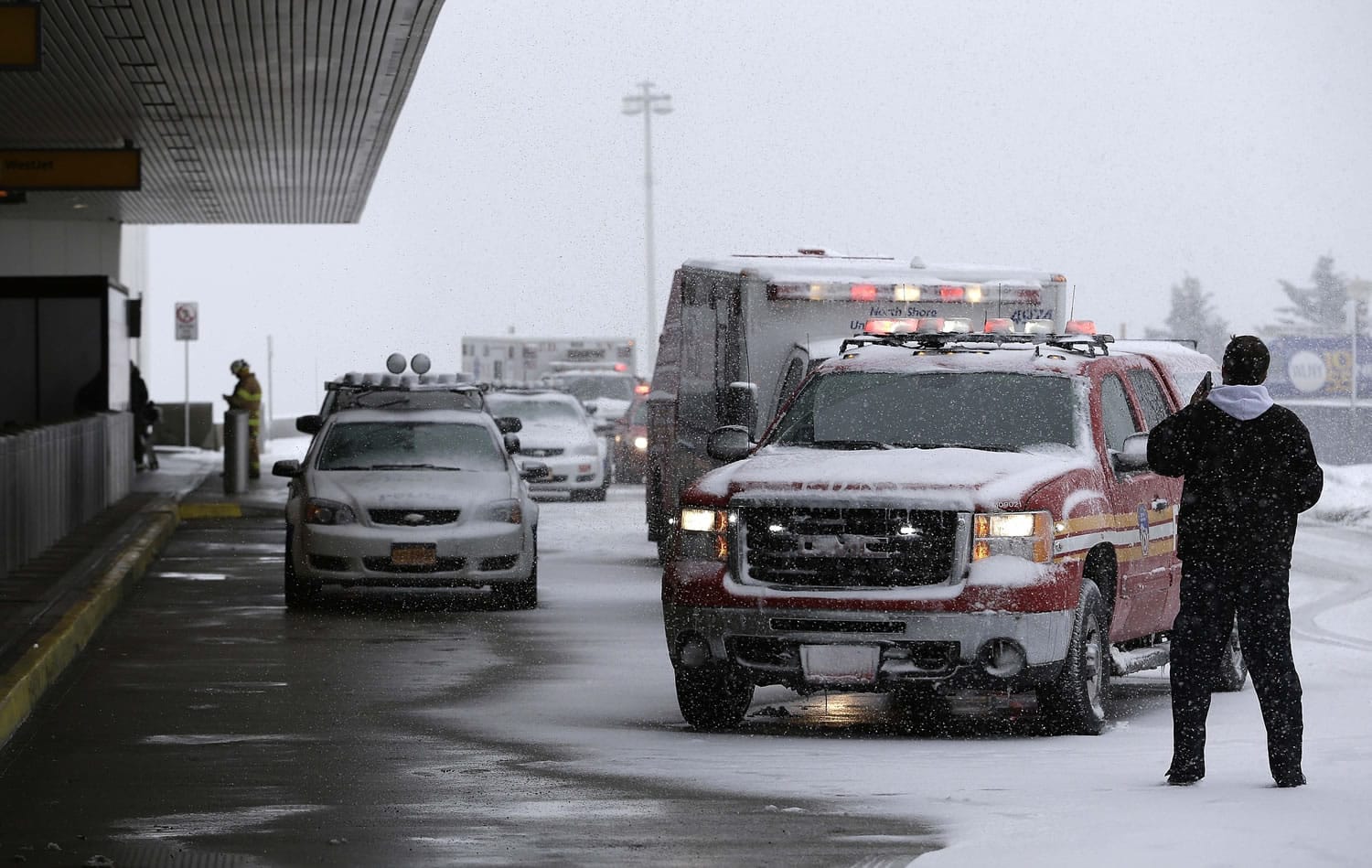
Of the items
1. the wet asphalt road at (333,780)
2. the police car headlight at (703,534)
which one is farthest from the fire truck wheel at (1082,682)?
the wet asphalt road at (333,780)

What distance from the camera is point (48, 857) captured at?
838 centimetres

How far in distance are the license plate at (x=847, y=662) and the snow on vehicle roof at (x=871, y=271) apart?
7592 mm

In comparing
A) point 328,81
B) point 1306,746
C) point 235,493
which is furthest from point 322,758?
point 235,493

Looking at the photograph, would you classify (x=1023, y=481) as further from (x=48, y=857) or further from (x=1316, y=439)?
(x=1316, y=439)

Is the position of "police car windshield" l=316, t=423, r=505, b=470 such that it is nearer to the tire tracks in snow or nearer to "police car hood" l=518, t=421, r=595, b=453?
the tire tracks in snow

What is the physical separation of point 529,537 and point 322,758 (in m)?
7.90

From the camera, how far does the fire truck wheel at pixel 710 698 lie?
11.6m

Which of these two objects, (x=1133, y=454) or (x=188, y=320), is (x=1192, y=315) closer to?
(x=188, y=320)

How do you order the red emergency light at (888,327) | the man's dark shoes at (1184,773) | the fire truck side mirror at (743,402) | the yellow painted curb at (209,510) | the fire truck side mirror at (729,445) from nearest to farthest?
the man's dark shoes at (1184,773) → the fire truck side mirror at (729,445) → the red emergency light at (888,327) → the fire truck side mirror at (743,402) → the yellow painted curb at (209,510)

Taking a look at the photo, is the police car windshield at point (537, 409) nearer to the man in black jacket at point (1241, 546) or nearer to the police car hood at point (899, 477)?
the police car hood at point (899, 477)

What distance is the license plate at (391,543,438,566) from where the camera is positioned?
18.2 metres

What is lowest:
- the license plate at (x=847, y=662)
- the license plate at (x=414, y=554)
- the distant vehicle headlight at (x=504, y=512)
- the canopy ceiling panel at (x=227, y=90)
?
the license plate at (x=414, y=554)

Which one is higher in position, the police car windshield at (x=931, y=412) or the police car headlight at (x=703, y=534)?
the police car windshield at (x=931, y=412)

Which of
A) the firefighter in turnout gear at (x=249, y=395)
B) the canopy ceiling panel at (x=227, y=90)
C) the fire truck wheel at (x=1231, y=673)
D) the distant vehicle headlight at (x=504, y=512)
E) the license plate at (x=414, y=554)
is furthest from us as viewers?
the firefighter in turnout gear at (x=249, y=395)
